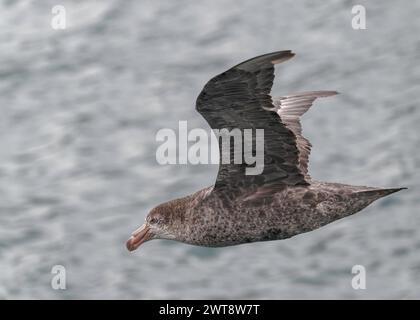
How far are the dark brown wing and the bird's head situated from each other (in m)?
0.77

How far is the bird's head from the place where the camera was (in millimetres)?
13867

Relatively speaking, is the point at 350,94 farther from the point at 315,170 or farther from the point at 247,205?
the point at 247,205

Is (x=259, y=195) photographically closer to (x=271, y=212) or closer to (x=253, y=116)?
(x=271, y=212)

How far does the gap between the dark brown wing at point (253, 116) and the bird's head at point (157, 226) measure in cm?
77

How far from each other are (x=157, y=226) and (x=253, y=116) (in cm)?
203

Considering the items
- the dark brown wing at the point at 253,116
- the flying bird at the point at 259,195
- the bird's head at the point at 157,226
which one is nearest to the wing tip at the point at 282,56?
the dark brown wing at the point at 253,116

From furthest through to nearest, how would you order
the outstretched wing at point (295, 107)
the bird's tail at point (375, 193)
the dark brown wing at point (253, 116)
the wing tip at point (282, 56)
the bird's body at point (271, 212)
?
the outstretched wing at point (295, 107), the bird's body at point (271, 212), the bird's tail at point (375, 193), the dark brown wing at point (253, 116), the wing tip at point (282, 56)

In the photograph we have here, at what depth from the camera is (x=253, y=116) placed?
12.9m

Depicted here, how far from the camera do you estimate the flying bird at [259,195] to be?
1284 cm

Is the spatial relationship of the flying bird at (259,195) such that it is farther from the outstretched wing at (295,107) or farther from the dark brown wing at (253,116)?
the outstretched wing at (295,107)

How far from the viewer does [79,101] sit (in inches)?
1134

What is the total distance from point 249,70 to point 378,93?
1540 cm

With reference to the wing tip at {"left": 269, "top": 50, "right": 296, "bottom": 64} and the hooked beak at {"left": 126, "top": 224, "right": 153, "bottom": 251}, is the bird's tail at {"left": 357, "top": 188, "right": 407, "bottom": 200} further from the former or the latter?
the hooked beak at {"left": 126, "top": 224, "right": 153, "bottom": 251}

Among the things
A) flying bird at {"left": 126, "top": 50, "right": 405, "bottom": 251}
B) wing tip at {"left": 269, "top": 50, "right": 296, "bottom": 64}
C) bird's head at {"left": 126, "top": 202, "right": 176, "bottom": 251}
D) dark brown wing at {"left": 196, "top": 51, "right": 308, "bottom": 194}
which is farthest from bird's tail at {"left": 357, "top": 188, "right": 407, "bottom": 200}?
bird's head at {"left": 126, "top": 202, "right": 176, "bottom": 251}
